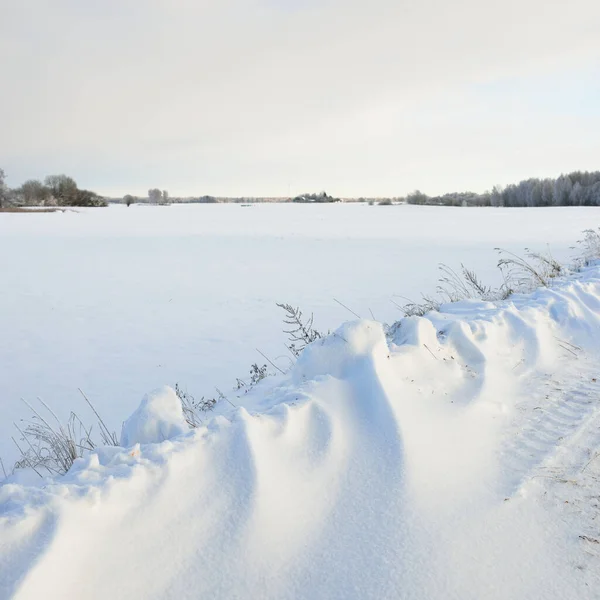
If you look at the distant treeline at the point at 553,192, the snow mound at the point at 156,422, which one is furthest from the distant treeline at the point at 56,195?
the snow mound at the point at 156,422

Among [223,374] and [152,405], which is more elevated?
[152,405]

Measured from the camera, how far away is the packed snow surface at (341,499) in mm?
1772

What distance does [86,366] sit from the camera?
670 centimetres

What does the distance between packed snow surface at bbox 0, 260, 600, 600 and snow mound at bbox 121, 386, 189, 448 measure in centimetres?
1

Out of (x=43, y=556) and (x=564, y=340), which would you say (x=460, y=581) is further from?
(x=564, y=340)

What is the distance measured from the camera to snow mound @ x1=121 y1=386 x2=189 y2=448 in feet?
8.92

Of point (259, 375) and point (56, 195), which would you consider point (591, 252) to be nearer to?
point (259, 375)

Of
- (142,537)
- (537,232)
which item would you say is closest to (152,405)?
(142,537)

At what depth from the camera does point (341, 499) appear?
2195 millimetres

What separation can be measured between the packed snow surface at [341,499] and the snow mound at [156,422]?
0.01 m

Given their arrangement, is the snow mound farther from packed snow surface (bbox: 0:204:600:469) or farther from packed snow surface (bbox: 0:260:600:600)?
packed snow surface (bbox: 0:204:600:469)

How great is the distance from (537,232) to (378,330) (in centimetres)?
2382

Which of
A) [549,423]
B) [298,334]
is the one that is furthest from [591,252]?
[549,423]

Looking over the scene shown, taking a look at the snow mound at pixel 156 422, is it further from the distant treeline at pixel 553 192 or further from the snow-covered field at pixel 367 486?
the distant treeline at pixel 553 192
